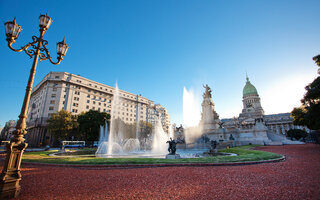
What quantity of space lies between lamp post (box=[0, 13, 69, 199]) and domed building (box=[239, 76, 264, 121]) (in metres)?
102

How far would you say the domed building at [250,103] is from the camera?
93000 millimetres

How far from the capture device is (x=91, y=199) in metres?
4.54

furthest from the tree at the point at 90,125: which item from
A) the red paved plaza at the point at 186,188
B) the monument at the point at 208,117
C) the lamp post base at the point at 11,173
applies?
the lamp post base at the point at 11,173

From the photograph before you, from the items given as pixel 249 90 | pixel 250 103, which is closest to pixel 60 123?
pixel 250 103

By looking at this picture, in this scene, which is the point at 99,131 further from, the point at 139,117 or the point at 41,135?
the point at 139,117

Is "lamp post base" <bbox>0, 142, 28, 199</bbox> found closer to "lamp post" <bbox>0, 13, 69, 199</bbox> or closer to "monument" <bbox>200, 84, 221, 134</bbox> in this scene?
"lamp post" <bbox>0, 13, 69, 199</bbox>

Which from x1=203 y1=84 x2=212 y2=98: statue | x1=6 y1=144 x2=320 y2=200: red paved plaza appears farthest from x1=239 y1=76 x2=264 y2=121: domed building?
x1=6 y1=144 x2=320 y2=200: red paved plaza

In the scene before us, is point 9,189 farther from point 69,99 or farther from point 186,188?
point 69,99

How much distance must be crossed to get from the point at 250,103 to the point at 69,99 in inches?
4007

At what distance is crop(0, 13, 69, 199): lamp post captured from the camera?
4.47 m

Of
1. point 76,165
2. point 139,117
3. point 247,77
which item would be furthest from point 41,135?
point 247,77

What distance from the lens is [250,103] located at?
9800 cm

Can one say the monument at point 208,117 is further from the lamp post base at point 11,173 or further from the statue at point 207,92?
the lamp post base at point 11,173

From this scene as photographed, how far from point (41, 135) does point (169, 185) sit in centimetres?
5707
